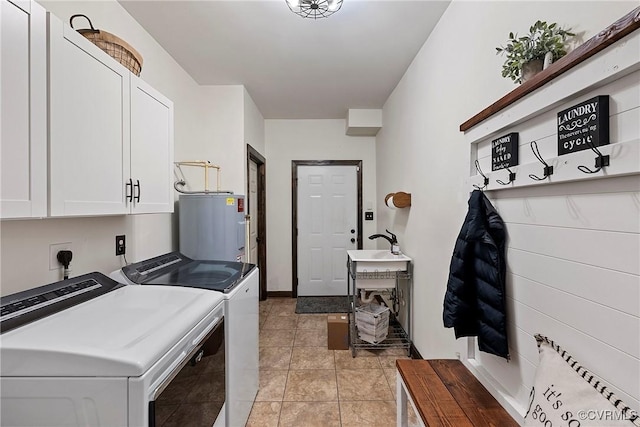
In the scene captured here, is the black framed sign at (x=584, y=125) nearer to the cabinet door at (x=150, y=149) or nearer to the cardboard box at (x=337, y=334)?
the cabinet door at (x=150, y=149)

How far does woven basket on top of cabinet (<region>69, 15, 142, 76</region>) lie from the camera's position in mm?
1306

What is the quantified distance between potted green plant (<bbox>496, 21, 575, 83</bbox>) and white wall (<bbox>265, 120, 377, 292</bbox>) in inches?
123

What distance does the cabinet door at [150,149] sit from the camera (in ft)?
4.88

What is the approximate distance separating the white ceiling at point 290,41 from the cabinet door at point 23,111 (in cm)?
118

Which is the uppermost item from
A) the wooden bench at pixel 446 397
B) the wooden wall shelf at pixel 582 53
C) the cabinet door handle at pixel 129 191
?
the wooden wall shelf at pixel 582 53

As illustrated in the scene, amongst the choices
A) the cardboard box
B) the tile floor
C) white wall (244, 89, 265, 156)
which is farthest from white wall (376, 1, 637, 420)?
white wall (244, 89, 265, 156)

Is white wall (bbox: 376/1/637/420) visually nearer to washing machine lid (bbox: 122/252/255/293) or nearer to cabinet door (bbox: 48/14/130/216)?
washing machine lid (bbox: 122/252/255/293)

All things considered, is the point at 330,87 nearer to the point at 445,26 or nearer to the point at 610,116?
the point at 445,26

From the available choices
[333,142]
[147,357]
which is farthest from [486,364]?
[333,142]

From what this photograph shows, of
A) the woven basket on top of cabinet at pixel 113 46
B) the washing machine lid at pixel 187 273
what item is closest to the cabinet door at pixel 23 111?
the woven basket on top of cabinet at pixel 113 46

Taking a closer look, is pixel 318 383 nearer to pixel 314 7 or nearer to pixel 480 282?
pixel 480 282

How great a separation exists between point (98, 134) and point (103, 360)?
928 millimetres

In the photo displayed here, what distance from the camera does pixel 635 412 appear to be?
2.39 ft

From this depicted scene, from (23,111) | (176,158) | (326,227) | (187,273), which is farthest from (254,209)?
(23,111)
